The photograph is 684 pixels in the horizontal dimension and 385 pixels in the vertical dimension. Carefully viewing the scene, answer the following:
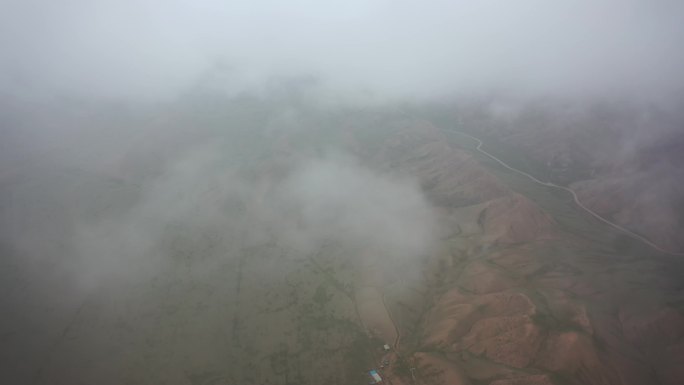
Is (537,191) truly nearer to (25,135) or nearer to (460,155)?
(460,155)

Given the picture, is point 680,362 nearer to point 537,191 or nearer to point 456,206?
point 456,206

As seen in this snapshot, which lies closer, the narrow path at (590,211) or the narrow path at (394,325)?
the narrow path at (394,325)

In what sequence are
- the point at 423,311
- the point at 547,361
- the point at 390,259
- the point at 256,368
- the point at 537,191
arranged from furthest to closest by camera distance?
1. the point at 537,191
2. the point at 390,259
3. the point at 423,311
4. the point at 256,368
5. the point at 547,361

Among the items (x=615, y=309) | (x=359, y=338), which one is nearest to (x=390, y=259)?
(x=359, y=338)

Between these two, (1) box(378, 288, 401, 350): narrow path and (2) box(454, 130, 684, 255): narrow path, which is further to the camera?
(2) box(454, 130, 684, 255): narrow path

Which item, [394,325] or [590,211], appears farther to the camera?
[590,211]

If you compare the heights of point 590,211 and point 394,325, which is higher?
point 394,325

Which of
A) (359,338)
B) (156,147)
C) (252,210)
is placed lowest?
(359,338)

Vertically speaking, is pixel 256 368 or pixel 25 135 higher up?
pixel 25 135

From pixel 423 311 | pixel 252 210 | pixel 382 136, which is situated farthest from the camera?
pixel 382 136

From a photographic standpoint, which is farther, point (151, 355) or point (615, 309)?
point (615, 309)
